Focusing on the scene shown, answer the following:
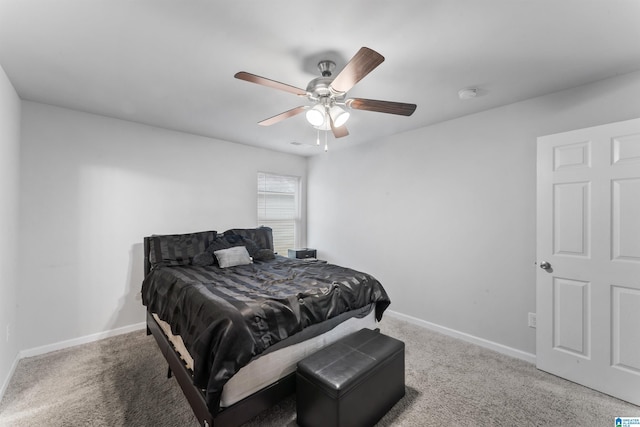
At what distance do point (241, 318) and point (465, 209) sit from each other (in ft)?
8.81

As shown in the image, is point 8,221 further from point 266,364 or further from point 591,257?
point 591,257

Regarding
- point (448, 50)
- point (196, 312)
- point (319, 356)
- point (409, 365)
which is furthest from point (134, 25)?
point (409, 365)

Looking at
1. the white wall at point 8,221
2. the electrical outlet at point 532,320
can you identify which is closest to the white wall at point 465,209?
the electrical outlet at point 532,320

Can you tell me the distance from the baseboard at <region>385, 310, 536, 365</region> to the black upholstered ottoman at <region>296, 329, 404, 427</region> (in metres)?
1.44

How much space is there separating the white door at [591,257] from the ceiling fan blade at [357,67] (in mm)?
1991

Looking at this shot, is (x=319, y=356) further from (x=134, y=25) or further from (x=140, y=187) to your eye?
(x=140, y=187)

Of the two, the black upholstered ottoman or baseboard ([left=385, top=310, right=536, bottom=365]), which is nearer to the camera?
the black upholstered ottoman

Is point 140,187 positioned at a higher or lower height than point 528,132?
lower

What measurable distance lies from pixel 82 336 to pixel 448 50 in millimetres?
4410

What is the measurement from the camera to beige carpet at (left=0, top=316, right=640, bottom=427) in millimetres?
1847

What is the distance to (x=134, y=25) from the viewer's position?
1.63 metres

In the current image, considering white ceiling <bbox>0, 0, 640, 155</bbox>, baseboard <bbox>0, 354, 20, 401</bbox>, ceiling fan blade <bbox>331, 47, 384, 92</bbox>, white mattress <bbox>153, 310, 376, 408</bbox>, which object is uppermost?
white ceiling <bbox>0, 0, 640, 155</bbox>

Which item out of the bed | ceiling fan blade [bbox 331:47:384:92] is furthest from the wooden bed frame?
ceiling fan blade [bbox 331:47:384:92]

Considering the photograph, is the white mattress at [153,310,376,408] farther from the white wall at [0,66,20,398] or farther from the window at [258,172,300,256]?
the window at [258,172,300,256]
